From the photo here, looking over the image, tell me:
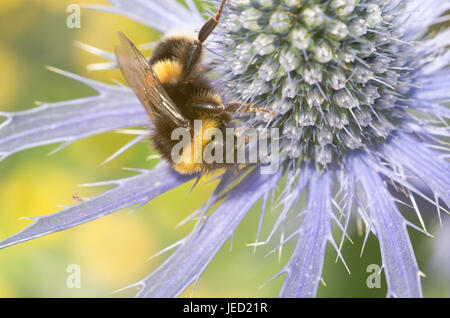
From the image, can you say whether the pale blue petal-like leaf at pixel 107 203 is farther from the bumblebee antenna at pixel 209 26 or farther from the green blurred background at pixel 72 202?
the green blurred background at pixel 72 202

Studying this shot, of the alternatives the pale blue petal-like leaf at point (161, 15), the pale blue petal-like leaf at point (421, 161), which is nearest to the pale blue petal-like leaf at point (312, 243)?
the pale blue petal-like leaf at point (421, 161)

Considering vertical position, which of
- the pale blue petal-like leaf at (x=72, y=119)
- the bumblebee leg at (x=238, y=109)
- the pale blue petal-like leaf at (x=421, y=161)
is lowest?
the pale blue petal-like leaf at (x=421, y=161)

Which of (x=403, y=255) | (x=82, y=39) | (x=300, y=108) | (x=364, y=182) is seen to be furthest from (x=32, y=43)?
(x=403, y=255)

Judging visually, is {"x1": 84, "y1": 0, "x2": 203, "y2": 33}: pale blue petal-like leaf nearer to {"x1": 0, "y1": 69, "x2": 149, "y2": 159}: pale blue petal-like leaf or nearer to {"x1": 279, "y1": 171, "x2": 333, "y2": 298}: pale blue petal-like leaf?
{"x1": 0, "y1": 69, "x2": 149, "y2": 159}: pale blue petal-like leaf

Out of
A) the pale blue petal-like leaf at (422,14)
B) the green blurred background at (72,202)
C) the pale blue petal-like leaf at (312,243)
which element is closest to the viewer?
the pale blue petal-like leaf at (312,243)

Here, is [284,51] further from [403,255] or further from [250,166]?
[403,255]

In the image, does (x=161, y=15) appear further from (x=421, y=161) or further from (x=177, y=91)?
(x=421, y=161)

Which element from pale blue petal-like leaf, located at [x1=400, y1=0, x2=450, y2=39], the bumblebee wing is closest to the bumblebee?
the bumblebee wing
